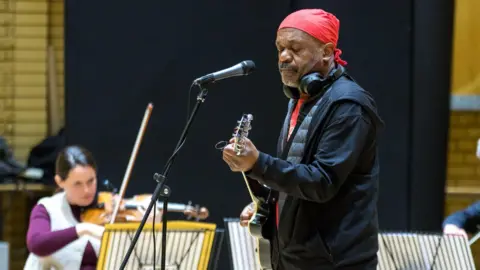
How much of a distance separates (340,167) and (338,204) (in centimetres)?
15

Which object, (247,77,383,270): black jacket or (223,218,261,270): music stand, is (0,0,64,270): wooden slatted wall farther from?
(247,77,383,270): black jacket

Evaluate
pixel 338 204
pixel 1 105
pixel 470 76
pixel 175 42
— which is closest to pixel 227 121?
pixel 175 42

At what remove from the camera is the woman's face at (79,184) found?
4.04 m

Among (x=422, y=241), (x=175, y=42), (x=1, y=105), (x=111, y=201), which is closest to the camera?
(x=422, y=241)

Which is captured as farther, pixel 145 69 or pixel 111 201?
pixel 145 69

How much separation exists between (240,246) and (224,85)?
5.02 ft

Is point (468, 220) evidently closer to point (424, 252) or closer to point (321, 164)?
point (424, 252)

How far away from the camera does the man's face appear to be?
2.76 m

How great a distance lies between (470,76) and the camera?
17.9 ft

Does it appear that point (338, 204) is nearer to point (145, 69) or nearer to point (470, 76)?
point (145, 69)

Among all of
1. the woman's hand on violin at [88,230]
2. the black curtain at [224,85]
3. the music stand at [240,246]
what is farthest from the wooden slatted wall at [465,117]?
the woman's hand on violin at [88,230]

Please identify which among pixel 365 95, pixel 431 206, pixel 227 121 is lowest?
pixel 431 206

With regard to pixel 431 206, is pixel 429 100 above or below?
above

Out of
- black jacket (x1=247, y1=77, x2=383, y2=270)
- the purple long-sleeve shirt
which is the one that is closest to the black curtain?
the purple long-sleeve shirt
